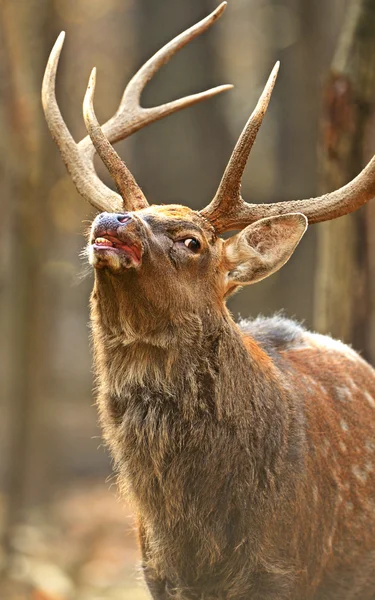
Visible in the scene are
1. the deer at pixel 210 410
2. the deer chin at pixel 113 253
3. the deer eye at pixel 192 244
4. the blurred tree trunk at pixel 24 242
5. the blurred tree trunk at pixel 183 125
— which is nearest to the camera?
the deer chin at pixel 113 253

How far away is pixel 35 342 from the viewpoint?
12.0 meters

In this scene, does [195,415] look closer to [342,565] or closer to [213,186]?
[342,565]

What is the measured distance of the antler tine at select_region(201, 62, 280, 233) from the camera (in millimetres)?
5566

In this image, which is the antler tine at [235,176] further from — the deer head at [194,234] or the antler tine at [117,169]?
the antler tine at [117,169]

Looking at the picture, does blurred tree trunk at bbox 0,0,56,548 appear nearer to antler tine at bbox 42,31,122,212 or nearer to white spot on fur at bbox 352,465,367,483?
antler tine at bbox 42,31,122,212

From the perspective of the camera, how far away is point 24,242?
11.6 metres

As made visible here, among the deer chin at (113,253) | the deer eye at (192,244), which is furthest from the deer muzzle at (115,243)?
the deer eye at (192,244)

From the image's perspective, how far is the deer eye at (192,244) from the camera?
17.8 feet

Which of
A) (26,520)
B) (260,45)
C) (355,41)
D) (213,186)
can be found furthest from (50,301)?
(260,45)

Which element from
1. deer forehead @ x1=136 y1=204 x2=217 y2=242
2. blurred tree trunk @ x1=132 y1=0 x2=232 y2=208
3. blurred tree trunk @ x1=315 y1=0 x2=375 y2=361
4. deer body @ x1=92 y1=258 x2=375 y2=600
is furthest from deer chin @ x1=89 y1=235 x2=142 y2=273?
blurred tree trunk @ x1=132 y1=0 x2=232 y2=208

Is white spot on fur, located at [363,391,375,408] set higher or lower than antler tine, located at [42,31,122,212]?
lower

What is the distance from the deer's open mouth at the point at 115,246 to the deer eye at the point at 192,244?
15.5 inches

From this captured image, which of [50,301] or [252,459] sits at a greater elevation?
[50,301]

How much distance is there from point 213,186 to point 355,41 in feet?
28.4
